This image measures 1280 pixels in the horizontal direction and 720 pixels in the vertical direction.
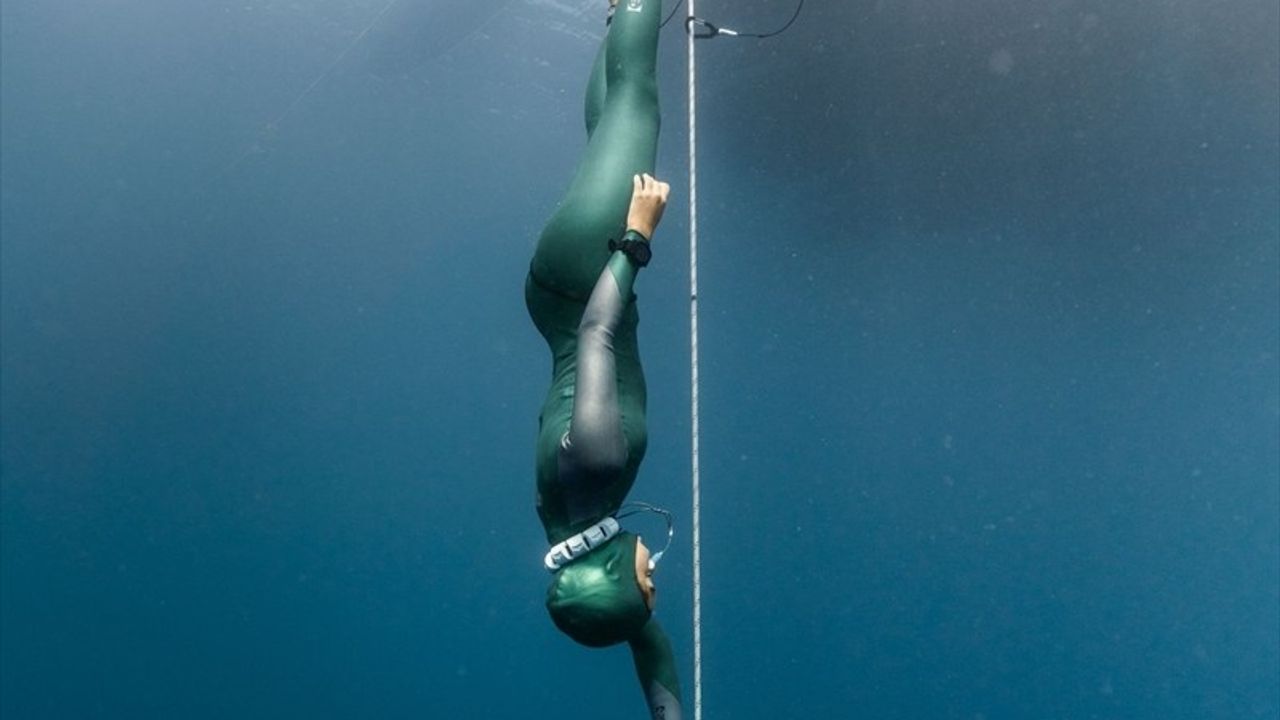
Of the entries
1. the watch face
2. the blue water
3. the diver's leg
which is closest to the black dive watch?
the watch face

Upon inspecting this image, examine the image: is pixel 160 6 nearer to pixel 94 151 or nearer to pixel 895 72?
pixel 94 151

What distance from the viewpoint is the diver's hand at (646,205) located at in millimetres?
2654

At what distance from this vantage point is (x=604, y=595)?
7.95 feet

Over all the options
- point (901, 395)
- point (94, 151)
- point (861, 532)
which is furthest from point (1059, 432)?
point (94, 151)

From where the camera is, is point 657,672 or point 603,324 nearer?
point 603,324

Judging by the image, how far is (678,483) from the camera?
6359 millimetres

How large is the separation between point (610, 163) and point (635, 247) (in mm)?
365

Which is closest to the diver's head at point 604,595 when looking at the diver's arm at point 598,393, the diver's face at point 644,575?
the diver's face at point 644,575

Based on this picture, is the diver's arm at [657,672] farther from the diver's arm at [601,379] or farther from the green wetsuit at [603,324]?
the diver's arm at [601,379]

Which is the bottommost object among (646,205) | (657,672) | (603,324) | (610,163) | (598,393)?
(657,672)

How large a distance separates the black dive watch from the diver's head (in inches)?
27.2

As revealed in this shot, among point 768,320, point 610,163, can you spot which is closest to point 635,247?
point 610,163

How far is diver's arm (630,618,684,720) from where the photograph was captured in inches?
105

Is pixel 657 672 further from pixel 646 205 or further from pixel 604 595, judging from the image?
pixel 646 205
